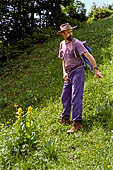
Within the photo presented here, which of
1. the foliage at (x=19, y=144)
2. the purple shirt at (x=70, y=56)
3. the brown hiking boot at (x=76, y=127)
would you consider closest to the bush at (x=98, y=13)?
the purple shirt at (x=70, y=56)

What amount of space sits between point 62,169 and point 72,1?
1791 cm

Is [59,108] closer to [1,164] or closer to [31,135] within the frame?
[31,135]

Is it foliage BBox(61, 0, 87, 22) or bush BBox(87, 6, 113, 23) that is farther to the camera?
bush BBox(87, 6, 113, 23)

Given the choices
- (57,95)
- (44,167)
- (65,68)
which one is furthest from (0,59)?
(44,167)

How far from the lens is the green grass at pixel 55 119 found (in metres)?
3.94

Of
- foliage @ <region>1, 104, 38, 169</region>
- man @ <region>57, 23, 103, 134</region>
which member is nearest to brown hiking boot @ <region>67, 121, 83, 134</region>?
man @ <region>57, 23, 103, 134</region>

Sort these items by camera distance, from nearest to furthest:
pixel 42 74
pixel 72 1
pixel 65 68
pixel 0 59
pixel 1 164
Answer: pixel 1 164, pixel 65 68, pixel 42 74, pixel 0 59, pixel 72 1

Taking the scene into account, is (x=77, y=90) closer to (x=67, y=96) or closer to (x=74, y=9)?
(x=67, y=96)

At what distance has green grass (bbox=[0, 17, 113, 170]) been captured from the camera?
3938mm

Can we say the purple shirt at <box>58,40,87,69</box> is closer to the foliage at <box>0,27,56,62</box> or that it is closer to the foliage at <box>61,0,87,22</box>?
the foliage at <box>0,27,56,62</box>

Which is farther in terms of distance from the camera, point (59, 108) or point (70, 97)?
point (59, 108)

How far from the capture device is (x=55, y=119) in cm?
559

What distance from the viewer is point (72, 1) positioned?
19.5 m

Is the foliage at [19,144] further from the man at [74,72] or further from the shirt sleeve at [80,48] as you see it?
the shirt sleeve at [80,48]
